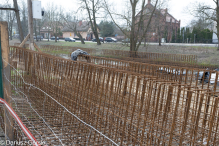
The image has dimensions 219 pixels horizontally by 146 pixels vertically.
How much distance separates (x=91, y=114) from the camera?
427 centimetres

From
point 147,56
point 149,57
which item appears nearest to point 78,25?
point 147,56

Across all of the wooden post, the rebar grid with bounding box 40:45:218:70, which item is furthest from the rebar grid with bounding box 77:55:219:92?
the rebar grid with bounding box 40:45:218:70

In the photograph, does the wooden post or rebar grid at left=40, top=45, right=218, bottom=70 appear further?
rebar grid at left=40, top=45, right=218, bottom=70

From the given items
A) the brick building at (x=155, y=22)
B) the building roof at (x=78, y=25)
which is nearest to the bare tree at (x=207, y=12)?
the brick building at (x=155, y=22)

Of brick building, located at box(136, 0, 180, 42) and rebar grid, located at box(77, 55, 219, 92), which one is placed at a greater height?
brick building, located at box(136, 0, 180, 42)

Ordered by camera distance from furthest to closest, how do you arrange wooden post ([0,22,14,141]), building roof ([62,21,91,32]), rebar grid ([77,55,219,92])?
building roof ([62,21,91,32]) → rebar grid ([77,55,219,92]) → wooden post ([0,22,14,141])

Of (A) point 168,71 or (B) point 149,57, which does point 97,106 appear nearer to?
(A) point 168,71

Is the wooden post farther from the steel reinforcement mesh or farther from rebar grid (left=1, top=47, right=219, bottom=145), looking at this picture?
the steel reinforcement mesh

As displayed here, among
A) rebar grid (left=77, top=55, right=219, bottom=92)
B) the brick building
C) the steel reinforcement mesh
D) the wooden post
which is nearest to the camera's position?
the wooden post

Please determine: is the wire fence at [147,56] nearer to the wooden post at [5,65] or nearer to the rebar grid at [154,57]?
the rebar grid at [154,57]

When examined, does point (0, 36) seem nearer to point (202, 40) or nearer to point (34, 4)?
point (34, 4)

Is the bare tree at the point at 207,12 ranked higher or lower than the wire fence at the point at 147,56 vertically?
higher

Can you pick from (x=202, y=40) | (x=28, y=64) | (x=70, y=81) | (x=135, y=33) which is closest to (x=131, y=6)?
(x=135, y=33)

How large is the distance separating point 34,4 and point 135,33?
12.9 metres
